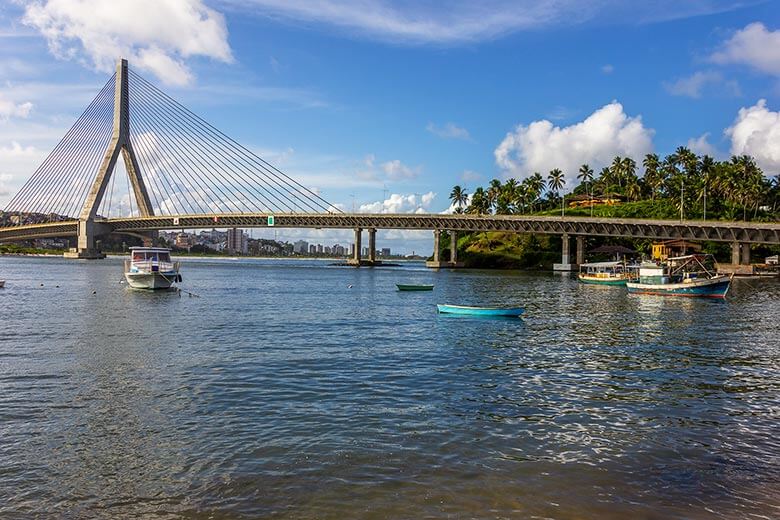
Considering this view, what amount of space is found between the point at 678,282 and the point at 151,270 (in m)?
62.5

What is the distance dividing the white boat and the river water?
95.7 feet

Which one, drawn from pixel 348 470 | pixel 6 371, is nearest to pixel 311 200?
pixel 6 371

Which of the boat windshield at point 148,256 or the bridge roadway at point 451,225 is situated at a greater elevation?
the bridge roadway at point 451,225

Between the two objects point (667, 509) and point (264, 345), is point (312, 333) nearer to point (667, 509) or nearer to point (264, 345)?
point (264, 345)

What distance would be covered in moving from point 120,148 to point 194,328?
134014 mm

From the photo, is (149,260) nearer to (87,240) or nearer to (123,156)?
(123,156)

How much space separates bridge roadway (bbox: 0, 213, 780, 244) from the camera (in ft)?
382

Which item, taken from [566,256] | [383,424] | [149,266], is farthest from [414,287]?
[566,256]

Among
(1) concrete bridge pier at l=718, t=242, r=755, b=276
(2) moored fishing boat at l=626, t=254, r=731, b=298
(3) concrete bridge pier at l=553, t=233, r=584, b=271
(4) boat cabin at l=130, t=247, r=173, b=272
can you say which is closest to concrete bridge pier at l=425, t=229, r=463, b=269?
(3) concrete bridge pier at l=553, t=233, r=584, b=271

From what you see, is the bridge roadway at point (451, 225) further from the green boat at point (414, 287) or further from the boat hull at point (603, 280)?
the green boat at point (414, 287)

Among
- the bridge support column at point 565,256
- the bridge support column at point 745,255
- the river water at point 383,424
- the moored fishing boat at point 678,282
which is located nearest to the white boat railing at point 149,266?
the river water at point 383,424

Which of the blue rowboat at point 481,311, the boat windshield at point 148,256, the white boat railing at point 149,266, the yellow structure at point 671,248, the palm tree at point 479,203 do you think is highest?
the palm tree at point 479,203

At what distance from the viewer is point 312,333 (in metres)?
33.2

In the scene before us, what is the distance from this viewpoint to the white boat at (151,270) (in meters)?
62.7
